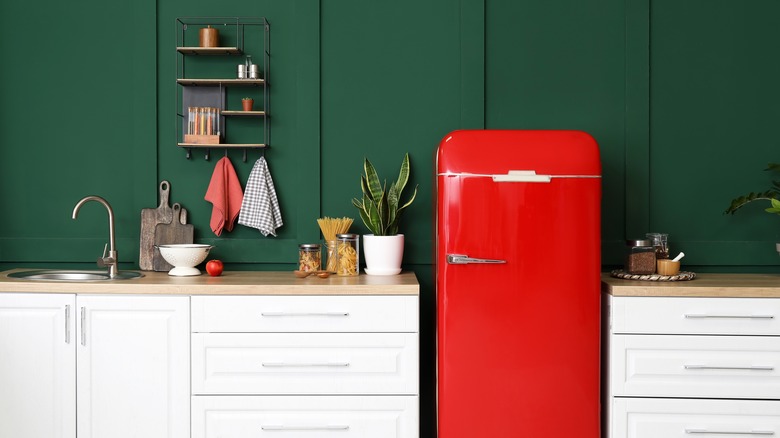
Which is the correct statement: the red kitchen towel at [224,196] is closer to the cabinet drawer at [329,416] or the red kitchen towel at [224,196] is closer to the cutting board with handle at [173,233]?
the cutting board with handle at [173,233]

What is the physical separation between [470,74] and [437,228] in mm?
940

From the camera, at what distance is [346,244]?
2.81 m

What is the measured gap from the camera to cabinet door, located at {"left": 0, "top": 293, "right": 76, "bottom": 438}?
2504mm

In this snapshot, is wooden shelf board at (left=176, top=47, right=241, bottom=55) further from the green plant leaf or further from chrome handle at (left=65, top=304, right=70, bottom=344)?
chrome handle at (left=65, top=304, right=70, bottom=344)

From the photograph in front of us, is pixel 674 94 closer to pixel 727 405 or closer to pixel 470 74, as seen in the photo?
pixel 470 74

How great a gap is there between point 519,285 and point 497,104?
41.5 inches

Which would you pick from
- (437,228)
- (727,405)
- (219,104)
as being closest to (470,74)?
(437,228)

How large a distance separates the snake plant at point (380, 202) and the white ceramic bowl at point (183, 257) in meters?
0.76

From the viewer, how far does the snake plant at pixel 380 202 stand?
2.86 m

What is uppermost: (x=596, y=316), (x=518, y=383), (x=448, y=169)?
(x=448, y=169)

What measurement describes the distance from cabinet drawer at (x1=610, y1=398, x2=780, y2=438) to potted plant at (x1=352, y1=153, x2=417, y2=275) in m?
1.15

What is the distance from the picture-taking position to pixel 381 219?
112 inches

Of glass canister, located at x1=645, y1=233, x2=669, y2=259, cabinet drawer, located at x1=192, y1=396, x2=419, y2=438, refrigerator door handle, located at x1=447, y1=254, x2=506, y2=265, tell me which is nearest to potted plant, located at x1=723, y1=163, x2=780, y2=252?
glass canister, located at x1=645, y1=233, x2=669, y2=259

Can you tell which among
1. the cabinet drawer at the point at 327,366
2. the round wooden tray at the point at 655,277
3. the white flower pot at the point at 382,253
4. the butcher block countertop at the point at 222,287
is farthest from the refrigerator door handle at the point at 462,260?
the round wooden tray at the point at 655,277
